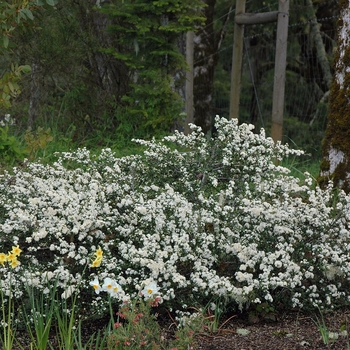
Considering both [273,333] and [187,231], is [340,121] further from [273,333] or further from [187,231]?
[273,333]

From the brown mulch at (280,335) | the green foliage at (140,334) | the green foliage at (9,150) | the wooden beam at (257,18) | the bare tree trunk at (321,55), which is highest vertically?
the bare tree trunk at (321,55)

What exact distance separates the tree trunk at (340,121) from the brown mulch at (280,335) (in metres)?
1.69

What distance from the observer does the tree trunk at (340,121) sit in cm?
515

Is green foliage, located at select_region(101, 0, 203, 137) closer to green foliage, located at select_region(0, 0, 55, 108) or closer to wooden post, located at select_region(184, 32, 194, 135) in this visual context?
wooden post, located at select_region(184, 32, 194, 135)

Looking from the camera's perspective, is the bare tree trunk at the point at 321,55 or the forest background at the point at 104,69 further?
the bare tree trunk at the point at 321,55

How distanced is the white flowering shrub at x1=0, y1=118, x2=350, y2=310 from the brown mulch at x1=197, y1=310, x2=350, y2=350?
110 millimetres

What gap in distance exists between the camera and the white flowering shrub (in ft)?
11.3

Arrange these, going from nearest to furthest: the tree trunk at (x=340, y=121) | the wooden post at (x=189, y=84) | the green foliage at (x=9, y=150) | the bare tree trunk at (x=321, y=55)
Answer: the tree trunk at (x=340, y=121), the green foliage at (x=9, y=150), the wooden post at (x=189, y=84), the bare tree trunk at (x=321, y=55)

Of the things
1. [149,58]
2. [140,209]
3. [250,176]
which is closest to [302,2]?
[149,58]

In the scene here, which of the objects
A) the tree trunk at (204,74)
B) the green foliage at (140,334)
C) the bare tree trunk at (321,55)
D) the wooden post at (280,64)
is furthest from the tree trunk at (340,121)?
the bare tree trunk at (321,55)

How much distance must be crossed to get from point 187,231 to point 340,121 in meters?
2.05

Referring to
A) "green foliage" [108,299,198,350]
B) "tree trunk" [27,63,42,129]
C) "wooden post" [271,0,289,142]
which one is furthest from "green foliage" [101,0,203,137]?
"green foliage" [108,299,198,350]

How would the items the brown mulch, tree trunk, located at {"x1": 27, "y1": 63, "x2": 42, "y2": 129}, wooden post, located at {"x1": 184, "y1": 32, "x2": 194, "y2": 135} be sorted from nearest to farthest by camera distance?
the brown mulch < tree trunk, located at {"x1": 27, "y1": 63, "x2": 42, "y2": 129} < wooden post, located at {"x1": 184, "y1": 32, "x2": 194, "y2": 135}

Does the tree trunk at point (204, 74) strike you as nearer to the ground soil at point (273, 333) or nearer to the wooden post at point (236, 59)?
the wooden post at point (236, 59)
